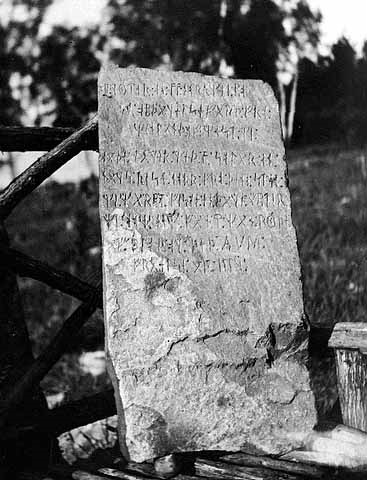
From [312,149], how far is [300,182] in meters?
0.33

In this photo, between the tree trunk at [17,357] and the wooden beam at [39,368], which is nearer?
the wooden beam at [39,368]

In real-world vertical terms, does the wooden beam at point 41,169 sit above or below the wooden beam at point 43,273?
above

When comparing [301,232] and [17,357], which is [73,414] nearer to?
[17,357]

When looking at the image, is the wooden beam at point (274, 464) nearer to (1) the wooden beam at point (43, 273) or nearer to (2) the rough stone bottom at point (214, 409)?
(2) the rough stone bottom at point (214, 409)

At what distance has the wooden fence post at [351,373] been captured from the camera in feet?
10.1

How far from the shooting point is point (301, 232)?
243 inches

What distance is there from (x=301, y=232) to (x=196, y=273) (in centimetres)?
338

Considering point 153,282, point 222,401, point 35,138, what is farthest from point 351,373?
point 35,138

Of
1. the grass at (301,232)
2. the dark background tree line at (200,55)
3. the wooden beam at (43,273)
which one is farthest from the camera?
the dark background tree line at (200,55)

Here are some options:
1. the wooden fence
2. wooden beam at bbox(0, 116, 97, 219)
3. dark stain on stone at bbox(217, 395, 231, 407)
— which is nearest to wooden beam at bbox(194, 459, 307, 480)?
dark stain on stone at bbox(217, 395, 231, 407)

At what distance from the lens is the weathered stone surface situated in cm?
284

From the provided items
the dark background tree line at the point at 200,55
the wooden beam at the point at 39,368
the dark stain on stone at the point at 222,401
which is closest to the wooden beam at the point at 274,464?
the dark stain on stone at the point at 222,401

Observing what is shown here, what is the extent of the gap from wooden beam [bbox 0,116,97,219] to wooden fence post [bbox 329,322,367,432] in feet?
4.92

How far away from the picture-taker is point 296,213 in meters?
6.35
